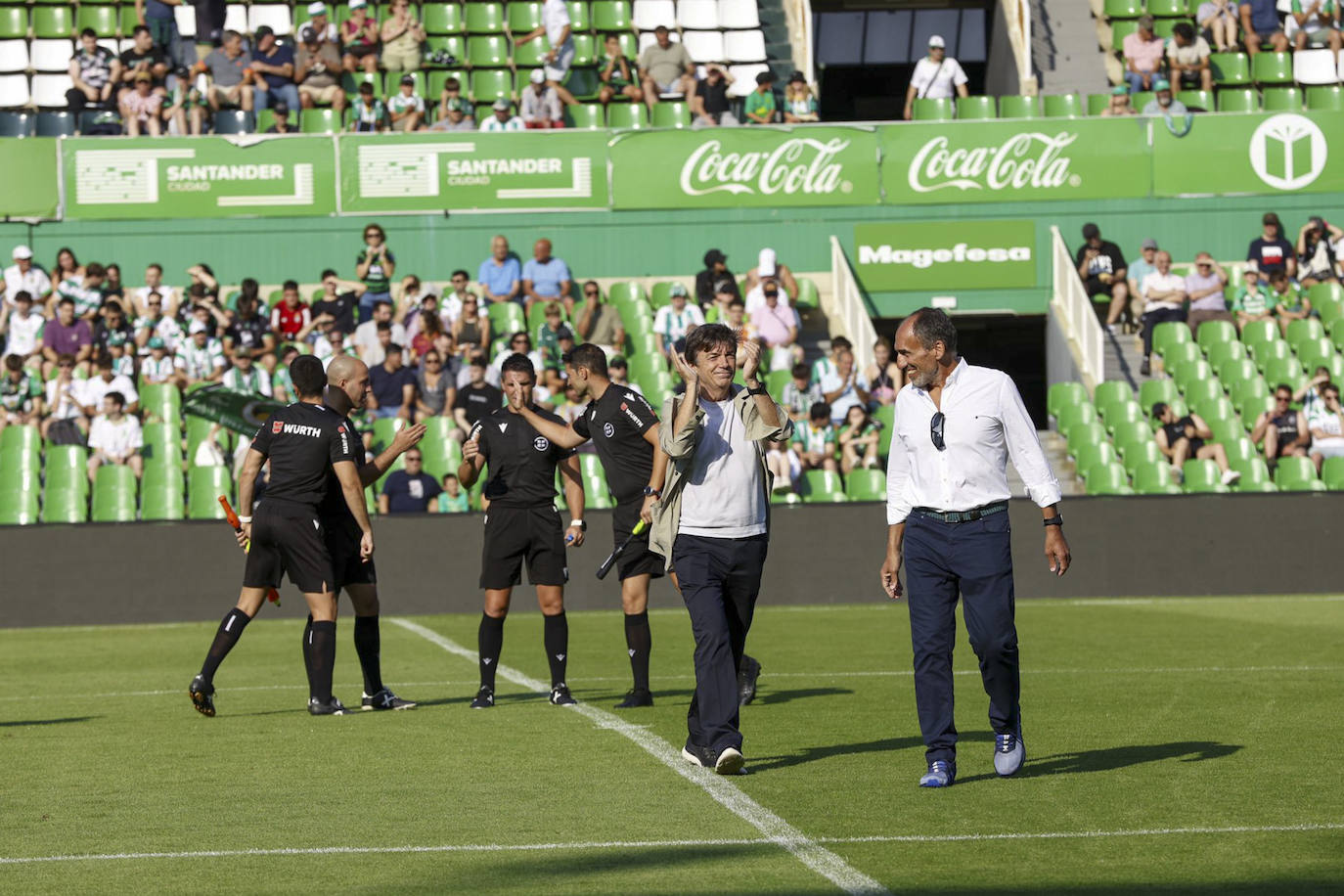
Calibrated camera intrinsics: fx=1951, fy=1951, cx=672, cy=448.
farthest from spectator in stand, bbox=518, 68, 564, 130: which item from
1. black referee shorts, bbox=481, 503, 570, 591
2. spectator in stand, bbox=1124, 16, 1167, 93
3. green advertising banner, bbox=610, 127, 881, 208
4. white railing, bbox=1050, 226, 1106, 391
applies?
black referee shorts, bbox=481, 503, 570, 591

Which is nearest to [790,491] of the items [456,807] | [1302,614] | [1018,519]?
[1018,519]

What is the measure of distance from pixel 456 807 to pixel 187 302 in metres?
18.3

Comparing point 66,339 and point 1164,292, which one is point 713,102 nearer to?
point 1164,292

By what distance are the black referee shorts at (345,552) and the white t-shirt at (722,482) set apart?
10.9ft

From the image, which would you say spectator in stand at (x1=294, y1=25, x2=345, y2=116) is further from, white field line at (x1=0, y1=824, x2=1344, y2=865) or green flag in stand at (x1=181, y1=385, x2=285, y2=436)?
white field line at (x1=0, y1=824, x2=1344, y2=865)

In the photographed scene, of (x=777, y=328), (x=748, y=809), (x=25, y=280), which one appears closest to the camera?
(x=748, y=809)

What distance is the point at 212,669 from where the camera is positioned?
11000 mm

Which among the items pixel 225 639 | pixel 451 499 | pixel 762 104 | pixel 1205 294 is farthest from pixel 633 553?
pixel 762 104

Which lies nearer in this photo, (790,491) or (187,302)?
(790,491)

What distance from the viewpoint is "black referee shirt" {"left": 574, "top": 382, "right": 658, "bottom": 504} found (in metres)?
11.0

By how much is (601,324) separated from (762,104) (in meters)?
4.60

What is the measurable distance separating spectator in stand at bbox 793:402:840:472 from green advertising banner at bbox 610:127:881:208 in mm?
5786

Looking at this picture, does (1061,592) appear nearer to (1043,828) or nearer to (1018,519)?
(1018,519)

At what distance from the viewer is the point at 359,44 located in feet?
92.4
